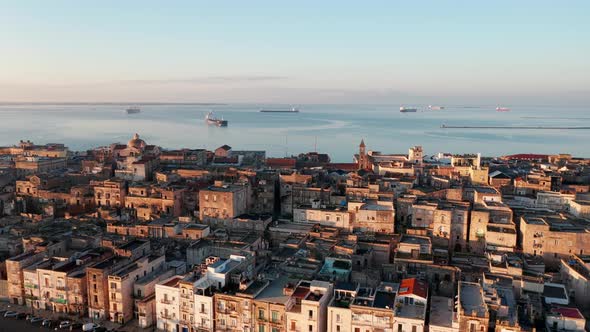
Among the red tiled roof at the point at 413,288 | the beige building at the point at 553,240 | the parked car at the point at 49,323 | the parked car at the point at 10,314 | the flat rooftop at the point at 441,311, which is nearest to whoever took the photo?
the flat rooftop at the point at 441,311

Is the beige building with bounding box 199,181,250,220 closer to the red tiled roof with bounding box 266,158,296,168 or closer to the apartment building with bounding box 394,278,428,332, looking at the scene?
the apartment building with bounding box 394,278,428,332

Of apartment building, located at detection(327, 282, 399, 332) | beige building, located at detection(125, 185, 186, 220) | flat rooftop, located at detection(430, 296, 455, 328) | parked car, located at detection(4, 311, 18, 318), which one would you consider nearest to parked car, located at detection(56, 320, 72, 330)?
parked car, located at detection(4, 311, 18, 318)

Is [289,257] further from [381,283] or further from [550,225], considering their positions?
[550,225]

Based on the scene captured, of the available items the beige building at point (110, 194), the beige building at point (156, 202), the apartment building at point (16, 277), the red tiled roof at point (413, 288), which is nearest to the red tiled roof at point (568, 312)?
the red tiled roof at point (413, 288)

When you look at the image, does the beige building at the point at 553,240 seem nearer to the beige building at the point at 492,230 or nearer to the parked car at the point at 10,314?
the beige building at the point at 492,230

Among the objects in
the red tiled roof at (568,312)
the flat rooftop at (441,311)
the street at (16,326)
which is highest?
the red tiled roof at (568,312)

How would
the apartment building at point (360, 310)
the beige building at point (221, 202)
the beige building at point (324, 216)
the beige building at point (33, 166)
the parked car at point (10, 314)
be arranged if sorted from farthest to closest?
the beige building at point (33, 166) → the beige building at point (221, 202) → the beige building at point (324, 216) → the parked car at point (10, 314) → the apartment building at point (360, 310)
